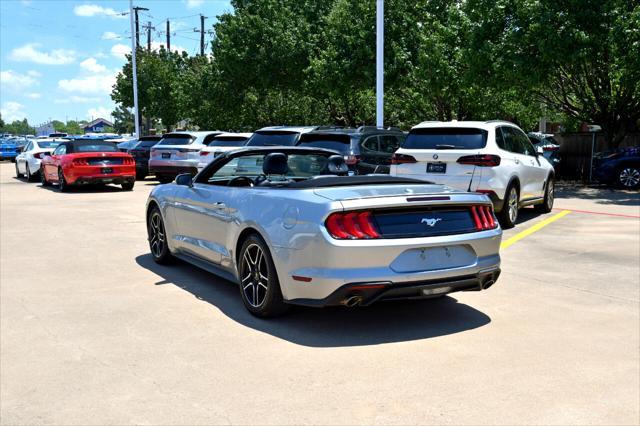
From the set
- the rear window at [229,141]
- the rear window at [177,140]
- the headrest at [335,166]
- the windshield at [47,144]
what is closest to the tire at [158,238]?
the headrest at [335,166]

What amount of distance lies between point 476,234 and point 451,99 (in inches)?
807

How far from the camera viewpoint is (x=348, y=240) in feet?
16.5

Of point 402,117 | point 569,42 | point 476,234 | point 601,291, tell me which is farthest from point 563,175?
point 476,234

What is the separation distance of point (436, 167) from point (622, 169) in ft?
34.4

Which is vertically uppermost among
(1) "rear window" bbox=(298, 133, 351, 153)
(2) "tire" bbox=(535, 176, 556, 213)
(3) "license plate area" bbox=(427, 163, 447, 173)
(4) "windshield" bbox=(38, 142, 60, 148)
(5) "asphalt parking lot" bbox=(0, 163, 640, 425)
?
(1) "rear window" bbox=(298, 133, 351, 153)

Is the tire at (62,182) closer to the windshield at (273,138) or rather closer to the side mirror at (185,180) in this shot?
the windshield at (273,138)

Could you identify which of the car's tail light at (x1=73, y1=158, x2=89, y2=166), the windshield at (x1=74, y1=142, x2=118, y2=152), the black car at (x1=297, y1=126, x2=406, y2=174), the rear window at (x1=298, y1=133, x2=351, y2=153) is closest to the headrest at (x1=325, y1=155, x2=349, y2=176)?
the black car at (x1=297, y1=126, x2=406, y2=174)

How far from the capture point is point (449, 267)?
5.31m

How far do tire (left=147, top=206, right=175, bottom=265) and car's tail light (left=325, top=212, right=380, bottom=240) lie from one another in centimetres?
340

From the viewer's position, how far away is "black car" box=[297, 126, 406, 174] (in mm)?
13633

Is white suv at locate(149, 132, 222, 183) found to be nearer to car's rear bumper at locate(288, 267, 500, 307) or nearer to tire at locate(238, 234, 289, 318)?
tire at locate(238, 234, 289, 318)

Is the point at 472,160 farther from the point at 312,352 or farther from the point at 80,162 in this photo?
the point at 80,162

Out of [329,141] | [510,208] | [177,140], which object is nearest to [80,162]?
[177,140]

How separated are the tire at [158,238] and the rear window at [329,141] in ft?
18.8
